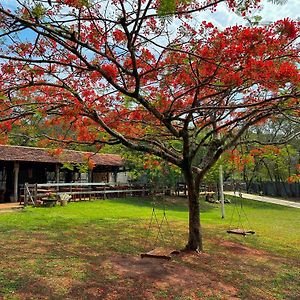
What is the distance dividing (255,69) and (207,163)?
2174 mm

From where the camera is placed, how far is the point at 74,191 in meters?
19.4

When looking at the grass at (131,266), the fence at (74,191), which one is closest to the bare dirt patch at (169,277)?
the grass at (131,266)

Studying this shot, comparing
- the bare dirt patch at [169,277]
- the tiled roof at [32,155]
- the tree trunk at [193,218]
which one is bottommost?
the bare dirt patch at [169,277]

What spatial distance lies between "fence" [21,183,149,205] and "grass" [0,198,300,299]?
6336 mm

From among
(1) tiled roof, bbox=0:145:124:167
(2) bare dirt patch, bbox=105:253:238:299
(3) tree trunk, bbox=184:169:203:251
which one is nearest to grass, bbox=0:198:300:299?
(2) bare dirt patch, bbox=105:253:238:299

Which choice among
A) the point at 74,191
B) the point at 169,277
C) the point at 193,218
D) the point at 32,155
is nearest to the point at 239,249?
the point at 193,218

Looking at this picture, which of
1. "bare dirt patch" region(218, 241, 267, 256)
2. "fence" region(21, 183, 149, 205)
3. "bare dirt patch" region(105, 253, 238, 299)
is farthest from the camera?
"fence" region(21, 183, 149, 205)

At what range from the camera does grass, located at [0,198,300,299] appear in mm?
4680

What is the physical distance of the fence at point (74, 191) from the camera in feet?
52.1

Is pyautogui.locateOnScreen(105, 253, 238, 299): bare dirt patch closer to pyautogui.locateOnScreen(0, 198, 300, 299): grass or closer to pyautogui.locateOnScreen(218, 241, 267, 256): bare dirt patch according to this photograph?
pyautogui.locateOnScreen(0, 198, 300, 299): grass

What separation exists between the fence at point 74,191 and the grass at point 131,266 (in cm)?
634

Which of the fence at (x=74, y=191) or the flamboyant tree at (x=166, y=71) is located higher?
the flamboyant tree at (x=166, y=71)

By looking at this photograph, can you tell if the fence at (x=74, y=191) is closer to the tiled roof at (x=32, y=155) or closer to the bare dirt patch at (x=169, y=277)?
the tiled roof at (x=32, y=155)

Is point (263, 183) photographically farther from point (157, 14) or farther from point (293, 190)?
point (157, 14)
